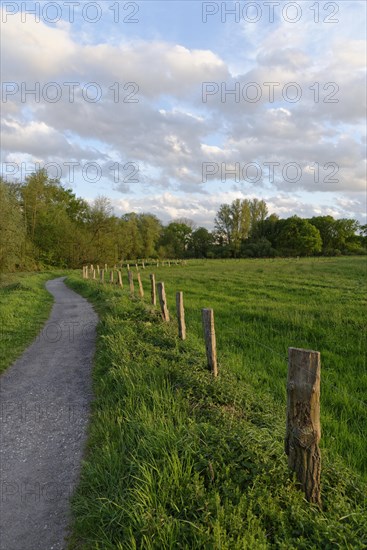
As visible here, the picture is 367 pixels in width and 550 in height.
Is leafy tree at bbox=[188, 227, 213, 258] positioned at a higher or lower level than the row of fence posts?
higher

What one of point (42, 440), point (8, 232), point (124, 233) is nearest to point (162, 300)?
point (42, 440)

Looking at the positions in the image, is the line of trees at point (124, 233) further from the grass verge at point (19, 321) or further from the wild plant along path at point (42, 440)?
the wild plant along path at point (42, 440)

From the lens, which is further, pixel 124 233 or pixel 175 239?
pixel 175 239

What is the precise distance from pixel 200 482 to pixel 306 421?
1077mm

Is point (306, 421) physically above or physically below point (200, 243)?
below

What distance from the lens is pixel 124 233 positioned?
6019cm

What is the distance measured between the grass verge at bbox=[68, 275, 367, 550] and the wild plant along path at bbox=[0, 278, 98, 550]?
0.79 feet

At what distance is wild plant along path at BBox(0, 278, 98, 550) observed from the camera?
3.08 m

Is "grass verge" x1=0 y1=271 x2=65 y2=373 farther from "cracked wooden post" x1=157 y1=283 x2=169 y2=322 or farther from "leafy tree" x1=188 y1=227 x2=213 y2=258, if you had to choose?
"leafy tree" x1=188 y1=227 x2=213 y2=258

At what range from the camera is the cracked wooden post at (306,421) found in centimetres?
288

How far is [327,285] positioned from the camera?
66.7ft

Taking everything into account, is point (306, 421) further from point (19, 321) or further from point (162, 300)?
point (19, 321)

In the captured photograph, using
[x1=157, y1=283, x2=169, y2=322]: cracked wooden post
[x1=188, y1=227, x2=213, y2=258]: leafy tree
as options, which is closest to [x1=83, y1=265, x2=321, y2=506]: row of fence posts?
[x1=157, y1=283, x2=169, y2=322]: cracked wooden post

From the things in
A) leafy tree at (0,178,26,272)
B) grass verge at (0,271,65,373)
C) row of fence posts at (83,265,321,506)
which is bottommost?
grass verge at (0,271,65,373)
